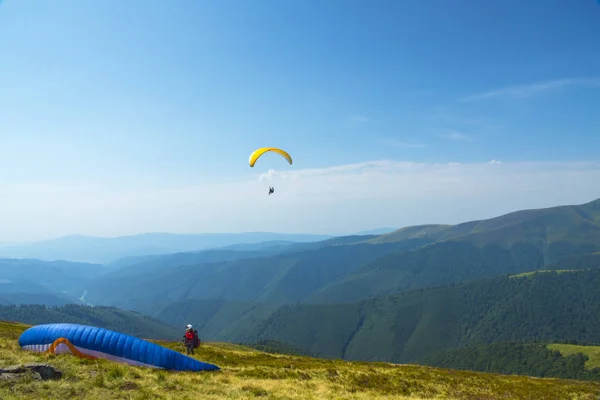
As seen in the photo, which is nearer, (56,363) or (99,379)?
(99,379)

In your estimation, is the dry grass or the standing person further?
the standing person

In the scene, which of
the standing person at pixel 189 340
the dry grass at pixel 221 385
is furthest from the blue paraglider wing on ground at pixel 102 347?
the standing person at pixel 189 340

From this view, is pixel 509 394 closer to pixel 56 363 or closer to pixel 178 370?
pixel 178 370

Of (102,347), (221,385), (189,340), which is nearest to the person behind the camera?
(221,385)

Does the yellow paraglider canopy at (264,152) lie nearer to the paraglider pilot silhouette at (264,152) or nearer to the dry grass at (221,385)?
the paraglider pilot silhouette at (264,152)

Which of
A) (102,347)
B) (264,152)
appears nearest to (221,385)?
(102,347)

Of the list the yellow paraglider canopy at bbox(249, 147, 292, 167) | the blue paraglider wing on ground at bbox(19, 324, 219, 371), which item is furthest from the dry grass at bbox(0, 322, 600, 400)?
the yellow paraglider canopy at bbox(249, 147, 292, 167)

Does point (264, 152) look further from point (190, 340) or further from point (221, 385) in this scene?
point (221, 385)

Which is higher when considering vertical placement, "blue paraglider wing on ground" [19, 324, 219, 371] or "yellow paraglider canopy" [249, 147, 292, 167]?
"yellow paraglider canopy" [249, 147, 292, 167]

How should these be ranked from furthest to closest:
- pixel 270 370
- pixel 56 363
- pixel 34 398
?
1. pixel 270 370
2. pixel 56 363
3. pixel 34 398

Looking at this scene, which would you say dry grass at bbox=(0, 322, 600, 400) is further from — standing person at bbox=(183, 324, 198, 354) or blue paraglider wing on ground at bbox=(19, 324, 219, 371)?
standing person at bbox=(183, 324, 198, 354)

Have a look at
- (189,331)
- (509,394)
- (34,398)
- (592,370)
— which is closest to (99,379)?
(34,398)
